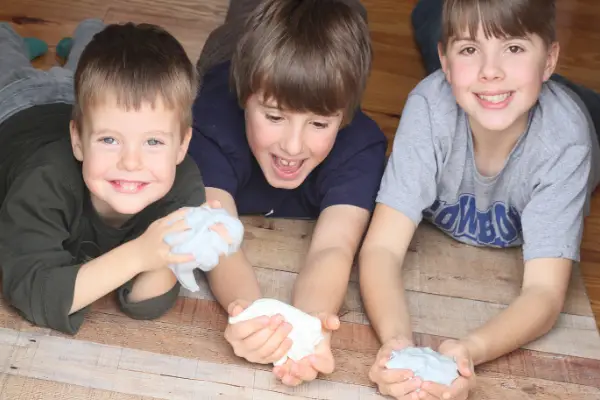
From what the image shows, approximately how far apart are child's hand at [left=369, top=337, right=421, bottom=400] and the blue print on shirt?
364 millimetres

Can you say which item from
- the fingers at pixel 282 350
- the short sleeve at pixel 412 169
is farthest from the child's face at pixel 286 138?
the fingers at pixel 282 350

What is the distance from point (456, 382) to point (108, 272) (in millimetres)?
518

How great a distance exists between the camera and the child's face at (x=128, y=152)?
48.3 inches

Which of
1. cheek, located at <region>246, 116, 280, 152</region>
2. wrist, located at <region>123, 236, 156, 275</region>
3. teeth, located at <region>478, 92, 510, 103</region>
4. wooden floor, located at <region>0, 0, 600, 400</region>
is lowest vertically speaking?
wooden floor, located at <region>0, 0, 600, 400</region>

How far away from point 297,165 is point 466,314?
0.38 m

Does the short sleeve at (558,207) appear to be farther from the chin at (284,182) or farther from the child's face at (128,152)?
the child's face at (128,152)

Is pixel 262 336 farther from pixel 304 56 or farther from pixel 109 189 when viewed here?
pixel 304 56

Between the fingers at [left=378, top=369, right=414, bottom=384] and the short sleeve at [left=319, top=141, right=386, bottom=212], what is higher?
the short sleeve at [left=319, top=141, right=386, bottom=212]

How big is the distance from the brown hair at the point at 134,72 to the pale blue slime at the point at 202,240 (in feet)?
0.54

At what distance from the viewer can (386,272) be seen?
142cm

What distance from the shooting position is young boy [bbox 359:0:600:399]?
138 centimetres

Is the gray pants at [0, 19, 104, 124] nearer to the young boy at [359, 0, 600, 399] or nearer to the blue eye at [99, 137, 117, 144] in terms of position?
the blue eye at [99, 137, 117, 144]

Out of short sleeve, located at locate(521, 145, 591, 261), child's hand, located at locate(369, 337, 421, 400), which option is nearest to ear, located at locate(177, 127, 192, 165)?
child's hand, located at locate(369, 337, 421, 400)

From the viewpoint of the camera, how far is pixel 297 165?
1509 millimetres
